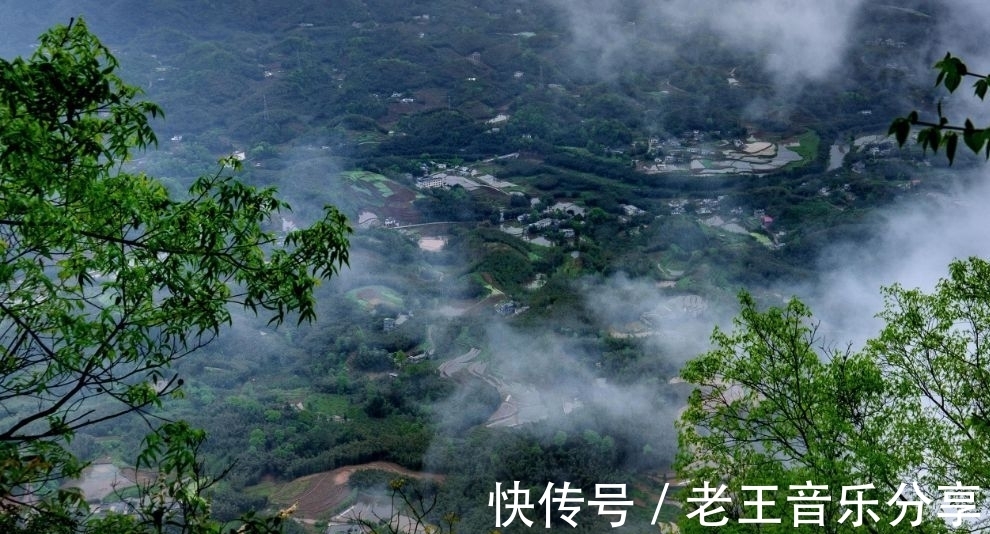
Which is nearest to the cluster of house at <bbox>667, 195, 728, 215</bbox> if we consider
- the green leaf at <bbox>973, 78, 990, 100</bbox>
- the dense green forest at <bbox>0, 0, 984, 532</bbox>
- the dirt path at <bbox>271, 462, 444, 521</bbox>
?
the dense green forest at <bbox>0, 0, 984, 532</bbox>

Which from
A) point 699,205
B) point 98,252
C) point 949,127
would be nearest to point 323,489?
point 98,252

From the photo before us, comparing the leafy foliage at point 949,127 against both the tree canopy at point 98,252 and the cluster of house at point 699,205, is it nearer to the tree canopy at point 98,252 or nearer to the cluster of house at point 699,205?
the tree canopy at point 98,252

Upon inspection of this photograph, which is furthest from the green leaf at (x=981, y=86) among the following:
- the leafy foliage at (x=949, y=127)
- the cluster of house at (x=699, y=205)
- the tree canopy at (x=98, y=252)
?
the cluster of house at (x=699, y=205)

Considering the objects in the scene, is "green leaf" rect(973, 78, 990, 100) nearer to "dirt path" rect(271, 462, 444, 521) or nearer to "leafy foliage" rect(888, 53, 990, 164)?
"leafy foliage" rect(888, 53, 990, 164)

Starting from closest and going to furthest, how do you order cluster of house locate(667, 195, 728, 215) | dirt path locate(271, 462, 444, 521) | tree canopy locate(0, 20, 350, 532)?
tree canopy locate(0, 20, 350, 532) < dirt path locate(271, 462, 444, 521) < cluster of house locate(667, 195, 728, 215)

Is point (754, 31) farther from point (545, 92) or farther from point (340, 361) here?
point (340, 361)

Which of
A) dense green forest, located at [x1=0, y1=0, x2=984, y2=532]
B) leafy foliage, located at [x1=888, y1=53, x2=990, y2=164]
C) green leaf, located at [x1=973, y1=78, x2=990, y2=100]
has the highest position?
dense green forest, located at [x1=0, y1=0, x2=984, y2=532]

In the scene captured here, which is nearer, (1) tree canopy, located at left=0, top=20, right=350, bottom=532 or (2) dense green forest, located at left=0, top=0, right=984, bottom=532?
(1) tree canopy, located at left=0, top=20, right=350, bottom=532
